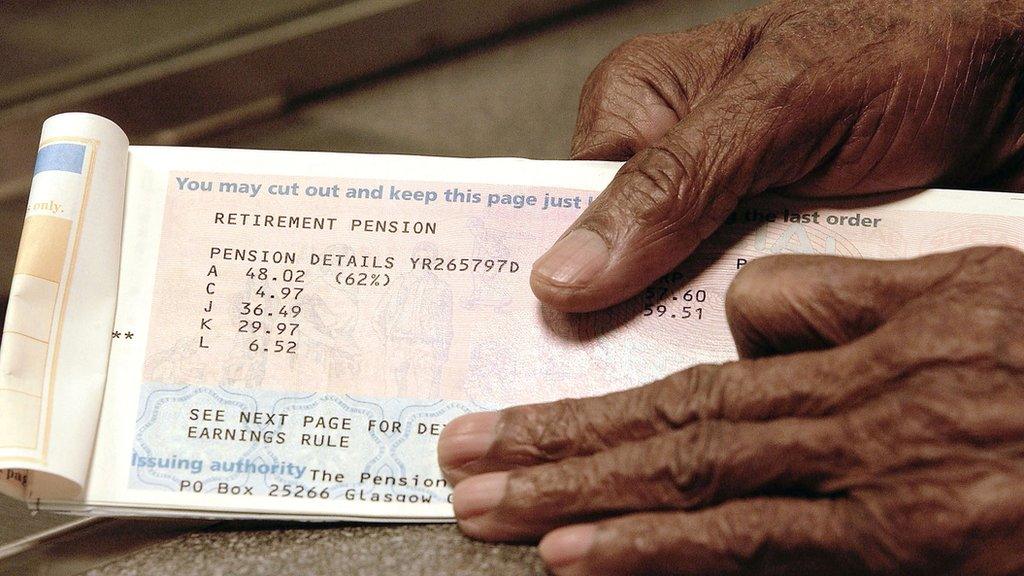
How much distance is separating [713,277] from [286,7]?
0.75 metres

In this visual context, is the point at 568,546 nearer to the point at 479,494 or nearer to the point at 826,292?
the point at 479,494

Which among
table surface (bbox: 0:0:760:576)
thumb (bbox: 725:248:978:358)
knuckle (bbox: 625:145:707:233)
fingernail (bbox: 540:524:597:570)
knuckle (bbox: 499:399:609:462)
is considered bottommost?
fingernail (bbox: 540:524:597:570)

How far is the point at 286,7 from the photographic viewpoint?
1.10 meters

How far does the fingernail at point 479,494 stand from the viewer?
0.59 m

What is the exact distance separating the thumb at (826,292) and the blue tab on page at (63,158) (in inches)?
22.0

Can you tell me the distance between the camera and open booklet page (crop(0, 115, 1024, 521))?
25.5 inches

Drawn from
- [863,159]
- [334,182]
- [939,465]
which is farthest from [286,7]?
[939,465]

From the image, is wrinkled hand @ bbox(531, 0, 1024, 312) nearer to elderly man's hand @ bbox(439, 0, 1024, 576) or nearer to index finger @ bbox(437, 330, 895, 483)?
elderly man's hand @ bbox(439, 0, 1024, 576)

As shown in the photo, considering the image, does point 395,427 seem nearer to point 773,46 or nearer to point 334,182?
point 334,182

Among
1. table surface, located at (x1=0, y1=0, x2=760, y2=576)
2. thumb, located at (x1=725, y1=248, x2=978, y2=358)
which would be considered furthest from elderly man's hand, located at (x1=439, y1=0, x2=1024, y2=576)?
table surface, located at (x1=0, y1=0, x2=760, y2=576)

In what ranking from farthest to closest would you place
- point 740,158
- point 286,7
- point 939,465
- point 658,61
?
point 286,7 < point 658,61 < point 740,158 < point 939,465

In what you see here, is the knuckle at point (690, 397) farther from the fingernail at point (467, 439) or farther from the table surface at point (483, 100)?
the table surface at point (483, 100)

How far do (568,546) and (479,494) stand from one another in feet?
0.27

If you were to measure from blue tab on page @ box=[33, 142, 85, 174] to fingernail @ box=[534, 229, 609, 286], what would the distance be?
412 millimetres
